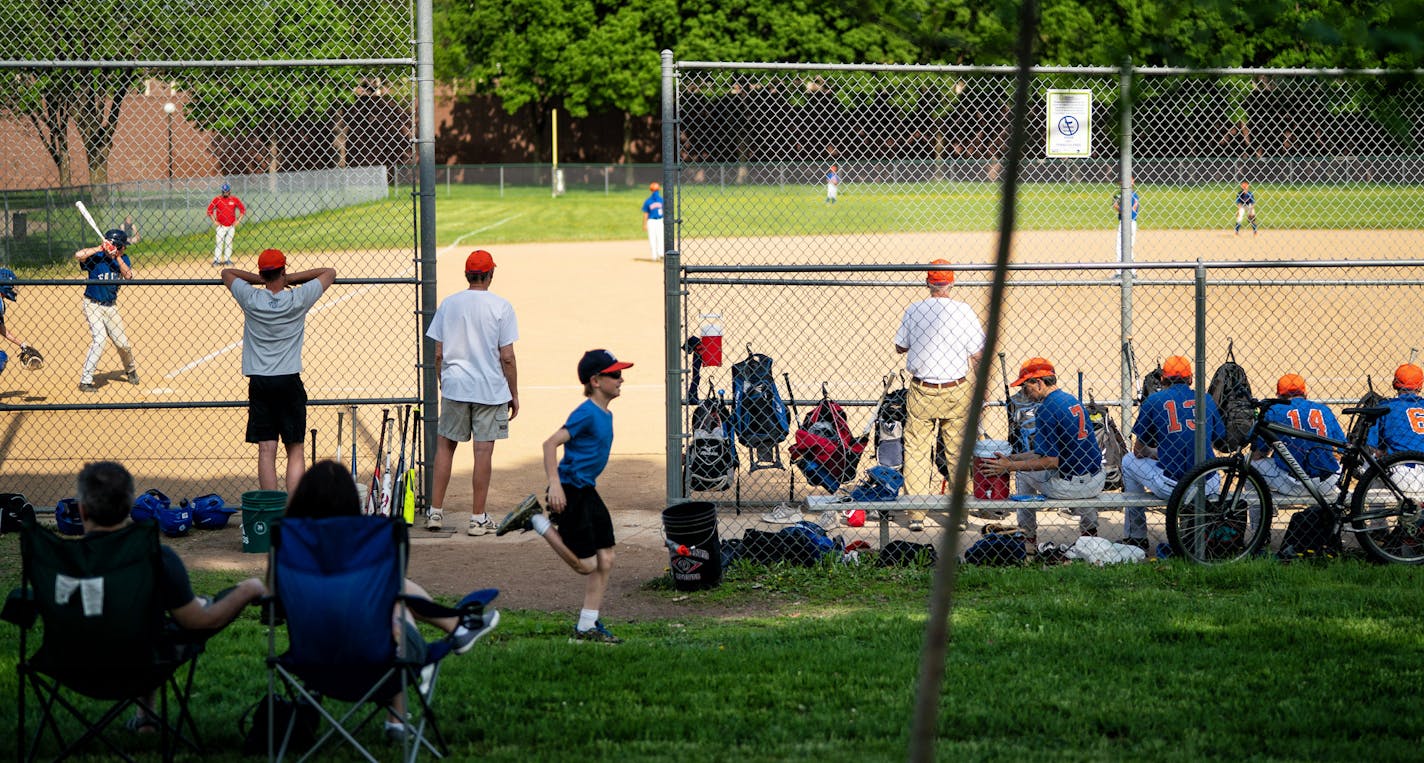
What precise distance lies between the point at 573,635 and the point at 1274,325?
14697mm

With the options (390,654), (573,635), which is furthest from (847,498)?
(390,654)

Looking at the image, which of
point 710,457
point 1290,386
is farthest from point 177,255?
point 1290,386

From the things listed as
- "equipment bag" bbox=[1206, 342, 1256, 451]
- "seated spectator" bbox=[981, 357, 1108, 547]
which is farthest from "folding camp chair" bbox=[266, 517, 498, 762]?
"equipment bag" bbox=[1206, 342, 1256, 451]

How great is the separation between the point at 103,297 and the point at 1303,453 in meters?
11.8

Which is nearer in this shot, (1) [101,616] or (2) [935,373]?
(1) [101,616]

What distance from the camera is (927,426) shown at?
31.8 feet

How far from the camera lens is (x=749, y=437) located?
32.6ft

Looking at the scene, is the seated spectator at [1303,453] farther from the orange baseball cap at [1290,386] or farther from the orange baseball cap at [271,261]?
the orange baseball cap at [271,261]

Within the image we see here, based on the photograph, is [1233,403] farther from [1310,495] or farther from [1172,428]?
[1310,495]

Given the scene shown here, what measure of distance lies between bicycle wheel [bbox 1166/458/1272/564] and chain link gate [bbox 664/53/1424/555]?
0.67 meters

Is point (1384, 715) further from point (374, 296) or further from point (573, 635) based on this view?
point (374, 296)

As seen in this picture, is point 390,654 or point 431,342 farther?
point 431,342

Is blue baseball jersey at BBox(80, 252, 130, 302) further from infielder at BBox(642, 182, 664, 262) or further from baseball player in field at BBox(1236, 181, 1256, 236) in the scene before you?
infielder at BBox(642, 182, 664, 262)

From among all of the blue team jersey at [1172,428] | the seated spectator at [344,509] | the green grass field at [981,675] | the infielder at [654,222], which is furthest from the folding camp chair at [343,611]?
the infielder at [654,222]
